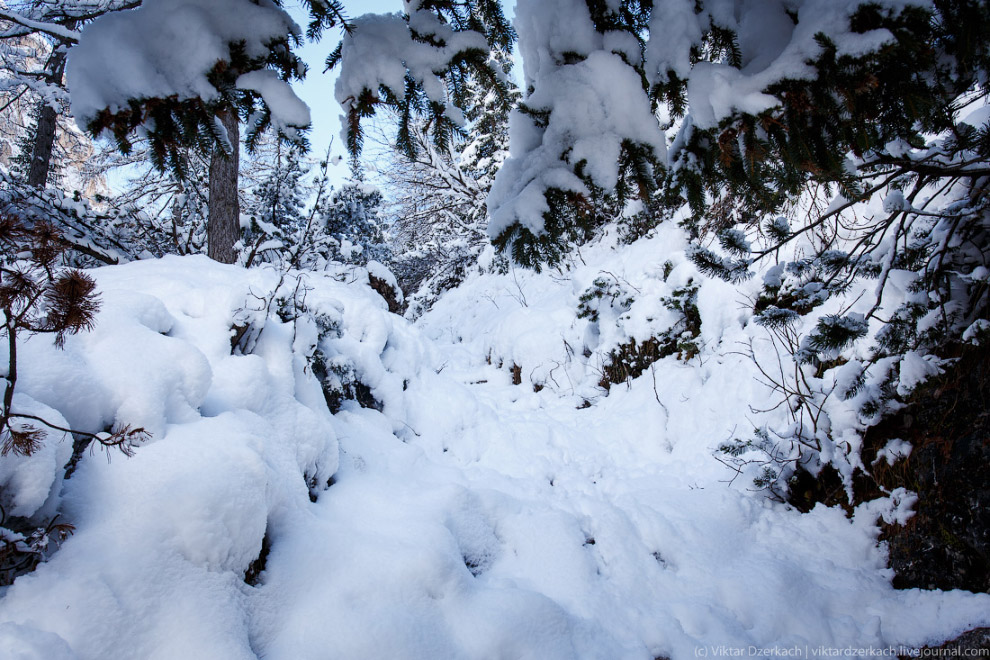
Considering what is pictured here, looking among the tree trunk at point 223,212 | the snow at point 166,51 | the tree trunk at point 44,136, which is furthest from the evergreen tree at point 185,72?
the tree trunk at point 44,136

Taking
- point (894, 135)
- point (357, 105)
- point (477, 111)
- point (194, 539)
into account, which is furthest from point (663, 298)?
point (477, 111)

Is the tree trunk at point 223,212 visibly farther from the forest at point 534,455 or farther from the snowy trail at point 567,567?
the snowy trail at point 567,567

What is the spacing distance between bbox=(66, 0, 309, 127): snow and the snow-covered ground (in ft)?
3.89

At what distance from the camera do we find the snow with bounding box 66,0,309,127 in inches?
50.1

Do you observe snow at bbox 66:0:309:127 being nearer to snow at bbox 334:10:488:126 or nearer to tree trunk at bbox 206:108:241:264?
snow at bbox 334:10:488:126

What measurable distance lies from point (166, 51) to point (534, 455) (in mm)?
3892

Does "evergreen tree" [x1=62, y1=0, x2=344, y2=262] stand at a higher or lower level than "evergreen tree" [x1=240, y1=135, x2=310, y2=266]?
lower

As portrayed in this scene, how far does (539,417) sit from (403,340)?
6.67 ft

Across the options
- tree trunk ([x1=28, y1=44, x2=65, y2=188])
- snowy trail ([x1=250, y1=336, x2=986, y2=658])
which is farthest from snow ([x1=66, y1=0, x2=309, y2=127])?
tree trunk ([x1=28, y1=44, x2=65, y2=188])

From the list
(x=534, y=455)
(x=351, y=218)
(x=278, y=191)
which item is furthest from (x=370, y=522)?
(x=351, y=218)

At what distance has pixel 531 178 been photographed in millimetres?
1734

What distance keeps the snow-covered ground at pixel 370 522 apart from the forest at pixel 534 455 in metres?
0.01

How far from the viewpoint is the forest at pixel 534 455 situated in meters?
1.34

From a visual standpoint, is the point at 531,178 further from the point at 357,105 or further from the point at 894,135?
the point at 894,135
